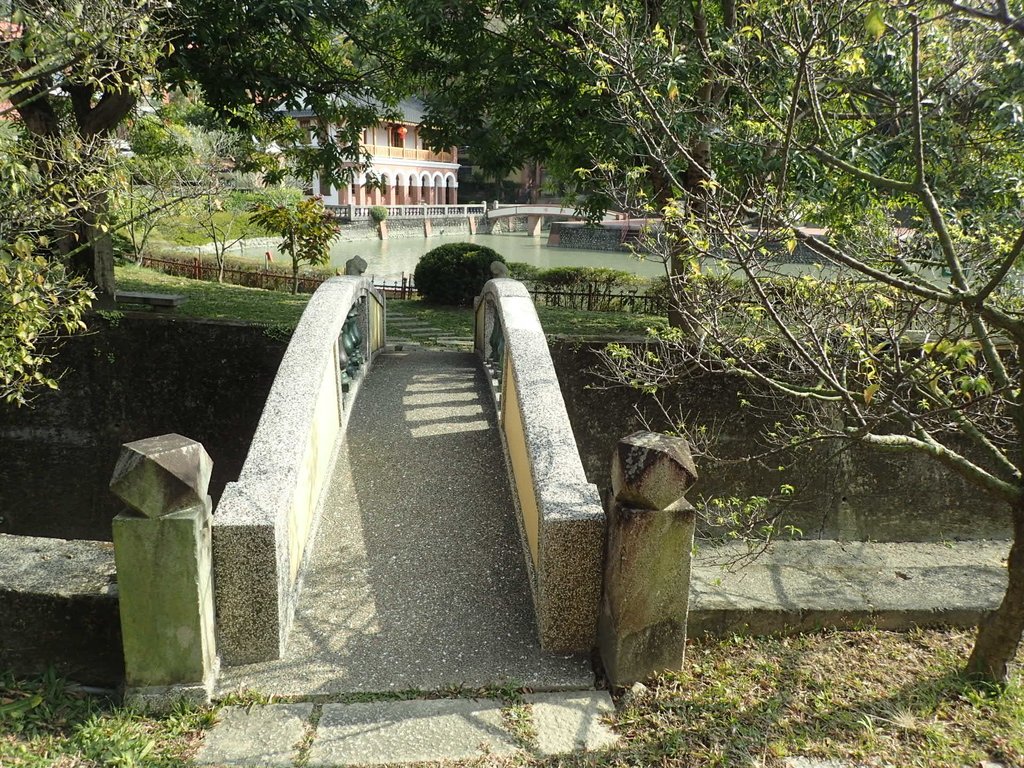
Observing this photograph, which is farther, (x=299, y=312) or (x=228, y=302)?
(x=228, y=302)

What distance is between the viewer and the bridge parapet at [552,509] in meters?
3.60

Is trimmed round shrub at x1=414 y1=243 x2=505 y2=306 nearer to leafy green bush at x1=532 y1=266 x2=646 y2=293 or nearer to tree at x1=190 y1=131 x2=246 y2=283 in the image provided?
leafy green bush at x1=532 y1=266 x2=646 y2=293

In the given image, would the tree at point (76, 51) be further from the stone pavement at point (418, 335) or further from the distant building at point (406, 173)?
the distant building at point (406, 173)

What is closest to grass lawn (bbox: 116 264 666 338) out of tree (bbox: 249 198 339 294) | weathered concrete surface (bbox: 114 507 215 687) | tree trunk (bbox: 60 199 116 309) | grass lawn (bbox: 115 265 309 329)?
grass lawn (bbox: 115 265 309 329)

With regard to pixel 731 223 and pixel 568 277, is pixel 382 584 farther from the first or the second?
pixel 568 277

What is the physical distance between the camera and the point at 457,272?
15.1 m

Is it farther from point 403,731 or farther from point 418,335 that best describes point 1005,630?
point 418,335

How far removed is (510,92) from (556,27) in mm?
852

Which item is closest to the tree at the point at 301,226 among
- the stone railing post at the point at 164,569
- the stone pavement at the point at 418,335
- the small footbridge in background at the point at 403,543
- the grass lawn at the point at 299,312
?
the grass lawn at the point at 299,312

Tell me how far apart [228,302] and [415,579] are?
909cm

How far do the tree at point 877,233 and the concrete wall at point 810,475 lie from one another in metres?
0.55

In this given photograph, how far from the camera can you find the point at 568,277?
55.7 feet

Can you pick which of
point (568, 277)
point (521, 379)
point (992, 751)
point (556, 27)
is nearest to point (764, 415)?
point (521, 379)

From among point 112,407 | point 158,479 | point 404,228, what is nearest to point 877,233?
point 158,479
